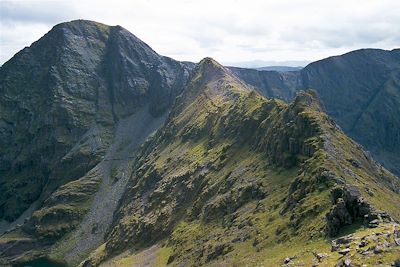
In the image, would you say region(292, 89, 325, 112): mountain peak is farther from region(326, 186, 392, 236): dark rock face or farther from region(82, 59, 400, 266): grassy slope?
region(326, 186, 392, 236): dark rock face

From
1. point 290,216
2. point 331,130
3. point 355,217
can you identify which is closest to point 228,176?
point 331,130

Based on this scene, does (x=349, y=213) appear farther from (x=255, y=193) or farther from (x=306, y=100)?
(x=306, y=100)

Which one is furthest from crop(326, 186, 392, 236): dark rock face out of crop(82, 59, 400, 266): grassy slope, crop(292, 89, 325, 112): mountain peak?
crop(292, 89, 325, 112): mountain peak

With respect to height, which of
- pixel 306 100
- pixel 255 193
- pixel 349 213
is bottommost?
pixel 255 193

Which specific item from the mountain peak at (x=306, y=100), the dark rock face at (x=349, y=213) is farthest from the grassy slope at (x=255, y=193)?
the dark rock face at (x=349, y=213)

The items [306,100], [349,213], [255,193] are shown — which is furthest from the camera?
[306,100]

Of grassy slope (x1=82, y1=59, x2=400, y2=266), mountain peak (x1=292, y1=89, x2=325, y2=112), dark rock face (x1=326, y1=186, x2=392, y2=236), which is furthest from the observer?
mountain peak (x1=292, y1=89, x2=325, y2=112)

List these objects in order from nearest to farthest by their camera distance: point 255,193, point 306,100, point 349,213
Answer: point 349,213 < point 255,193 < point 306,100

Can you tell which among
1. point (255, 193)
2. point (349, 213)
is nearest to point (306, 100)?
point (255, 193)

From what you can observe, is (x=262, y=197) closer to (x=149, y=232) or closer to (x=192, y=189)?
(x=192, y=189)

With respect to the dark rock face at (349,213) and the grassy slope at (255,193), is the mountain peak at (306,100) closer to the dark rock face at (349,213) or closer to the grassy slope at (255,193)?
the grassy slope at (255,193)

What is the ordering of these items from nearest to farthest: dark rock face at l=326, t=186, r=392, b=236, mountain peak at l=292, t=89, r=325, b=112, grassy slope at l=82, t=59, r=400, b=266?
dark rock face at l=326, t=186, r=392, b=236, grassy slope at l=82, t=59, r=400, b=266, mountain peak at l=292, t=89, r=325, b=112
